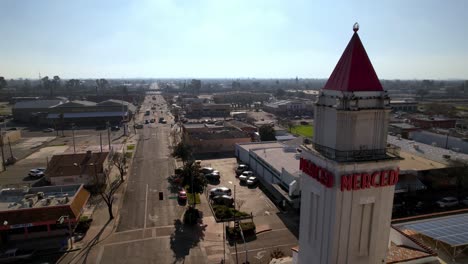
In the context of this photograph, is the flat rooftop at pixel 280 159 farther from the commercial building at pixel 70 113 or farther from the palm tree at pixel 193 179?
the commercial building at pixel 70 113

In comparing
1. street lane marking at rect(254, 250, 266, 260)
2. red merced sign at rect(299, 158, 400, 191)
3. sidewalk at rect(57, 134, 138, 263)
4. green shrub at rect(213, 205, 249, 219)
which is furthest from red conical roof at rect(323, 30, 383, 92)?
sidewalk at rect(57, 134, 138, 263)

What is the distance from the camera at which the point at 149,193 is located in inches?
1716

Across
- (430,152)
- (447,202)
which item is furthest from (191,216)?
(430,152)

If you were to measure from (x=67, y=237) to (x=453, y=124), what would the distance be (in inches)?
3822

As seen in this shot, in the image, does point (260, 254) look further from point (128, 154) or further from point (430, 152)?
point (128, 154)

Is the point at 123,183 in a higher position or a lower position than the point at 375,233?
lower

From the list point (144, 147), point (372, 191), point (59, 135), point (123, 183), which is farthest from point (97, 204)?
point (59, 135)

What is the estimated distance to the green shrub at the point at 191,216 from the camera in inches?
1370

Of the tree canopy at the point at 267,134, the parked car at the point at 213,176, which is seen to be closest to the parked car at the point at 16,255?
the parked car at the point at 213,176

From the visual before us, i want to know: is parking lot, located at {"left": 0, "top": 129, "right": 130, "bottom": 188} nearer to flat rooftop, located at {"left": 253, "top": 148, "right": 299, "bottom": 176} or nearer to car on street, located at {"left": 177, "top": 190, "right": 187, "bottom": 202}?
car on street, located at {"left": 177, "top": 190, "right": 187, "bottom": 202}

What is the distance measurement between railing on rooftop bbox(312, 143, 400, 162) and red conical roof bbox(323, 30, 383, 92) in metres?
2.62

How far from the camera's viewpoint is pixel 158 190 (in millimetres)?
44750

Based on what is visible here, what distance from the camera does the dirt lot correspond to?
127ft

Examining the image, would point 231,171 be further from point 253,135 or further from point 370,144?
point 370,144
